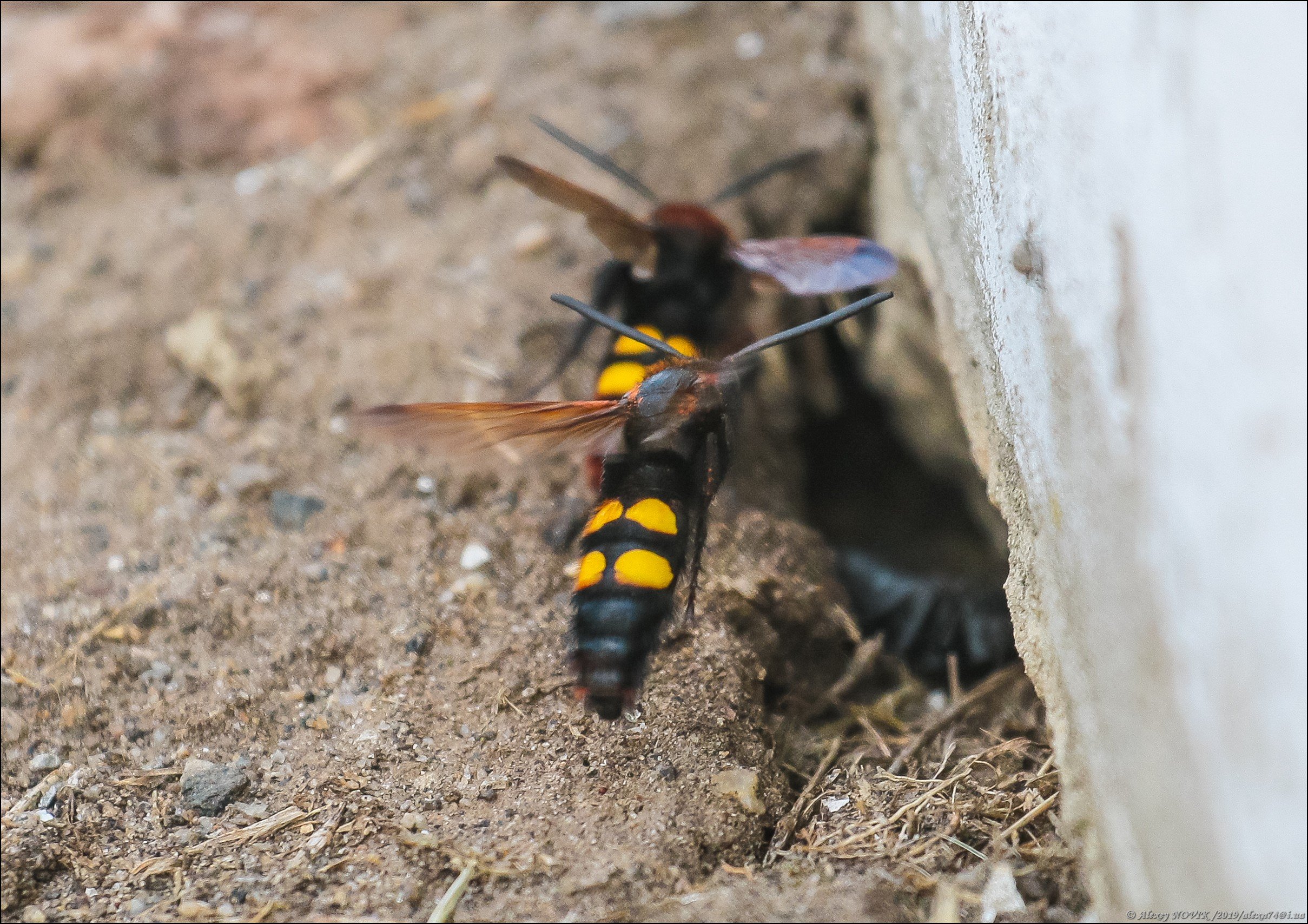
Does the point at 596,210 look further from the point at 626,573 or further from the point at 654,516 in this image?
the point at 626,573

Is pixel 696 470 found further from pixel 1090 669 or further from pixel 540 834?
pixel 1090 669

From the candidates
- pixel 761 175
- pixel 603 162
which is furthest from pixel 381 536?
pixel 761 175

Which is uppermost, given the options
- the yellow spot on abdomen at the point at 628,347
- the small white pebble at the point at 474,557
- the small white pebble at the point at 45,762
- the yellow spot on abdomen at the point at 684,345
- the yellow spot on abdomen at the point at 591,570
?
the yellow spot on abdomen at the point at 628,347

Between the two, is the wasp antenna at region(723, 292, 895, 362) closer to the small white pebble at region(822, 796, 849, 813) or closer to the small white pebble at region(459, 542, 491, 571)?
the small white pebble at region(459, 542, 491, 571)

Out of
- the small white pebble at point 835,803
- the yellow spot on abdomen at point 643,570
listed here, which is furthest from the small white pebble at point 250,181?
the small white pebble at point 835,803

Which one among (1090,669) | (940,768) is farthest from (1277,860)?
(940,768)

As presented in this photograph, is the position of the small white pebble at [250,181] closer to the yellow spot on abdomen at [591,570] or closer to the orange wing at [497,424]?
the orange wing at [497,424]
